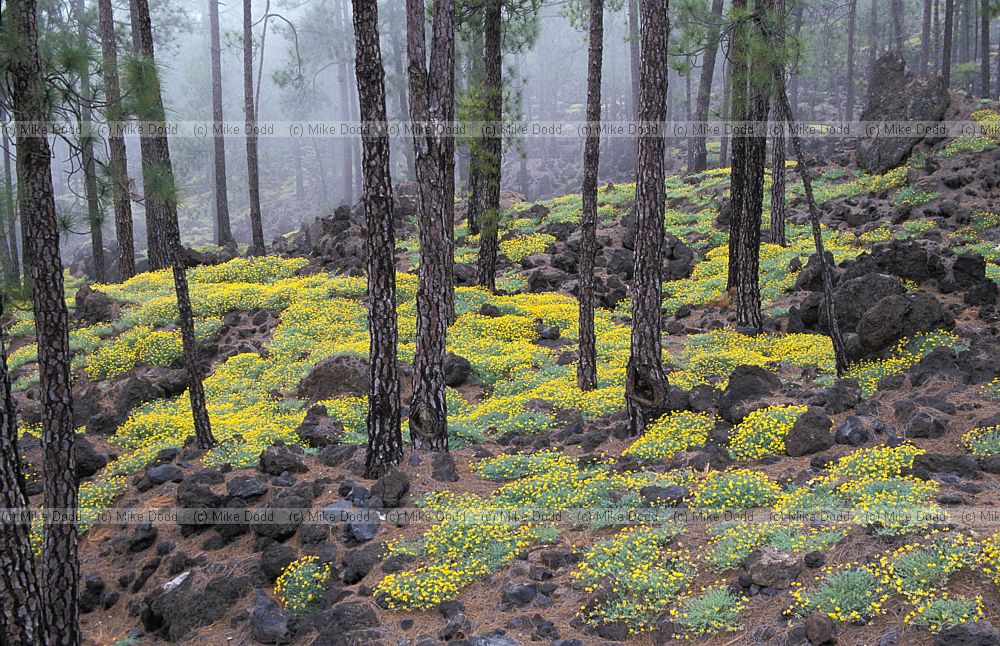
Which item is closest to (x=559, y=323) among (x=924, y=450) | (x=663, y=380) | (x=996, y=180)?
(x=663, y=380)

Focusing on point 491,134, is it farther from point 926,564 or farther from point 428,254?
point 926,564

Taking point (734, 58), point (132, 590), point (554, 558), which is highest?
point (734, 58)

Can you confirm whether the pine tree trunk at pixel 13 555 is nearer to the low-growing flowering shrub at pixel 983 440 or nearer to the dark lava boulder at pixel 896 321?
the low-growing flowering shrub at pixel 983 440

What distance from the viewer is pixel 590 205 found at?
12.3 meters

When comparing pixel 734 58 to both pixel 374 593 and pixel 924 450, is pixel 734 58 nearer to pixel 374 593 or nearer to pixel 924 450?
pixel 924 450

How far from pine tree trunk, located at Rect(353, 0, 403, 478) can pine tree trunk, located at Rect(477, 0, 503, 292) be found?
915 cm

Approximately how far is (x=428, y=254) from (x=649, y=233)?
10.5ft

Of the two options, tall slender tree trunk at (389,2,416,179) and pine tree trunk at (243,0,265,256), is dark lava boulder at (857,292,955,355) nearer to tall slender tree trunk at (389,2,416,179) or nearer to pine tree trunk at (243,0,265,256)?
pine tree trunk at (243,0,265,256)

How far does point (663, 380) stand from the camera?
34.7 ft

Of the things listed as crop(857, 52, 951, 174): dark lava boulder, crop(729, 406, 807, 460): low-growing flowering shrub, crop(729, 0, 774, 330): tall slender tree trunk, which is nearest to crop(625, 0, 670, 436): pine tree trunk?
crop(729, 406, 807, 460): low-growing flowering shrub

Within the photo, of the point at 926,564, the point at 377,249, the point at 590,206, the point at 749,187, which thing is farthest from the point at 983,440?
the point at 749,187

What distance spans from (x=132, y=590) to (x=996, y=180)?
21592 mm

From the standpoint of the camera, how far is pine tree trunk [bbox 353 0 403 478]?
8.38 meters

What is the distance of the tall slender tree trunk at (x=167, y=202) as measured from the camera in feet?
27.4
